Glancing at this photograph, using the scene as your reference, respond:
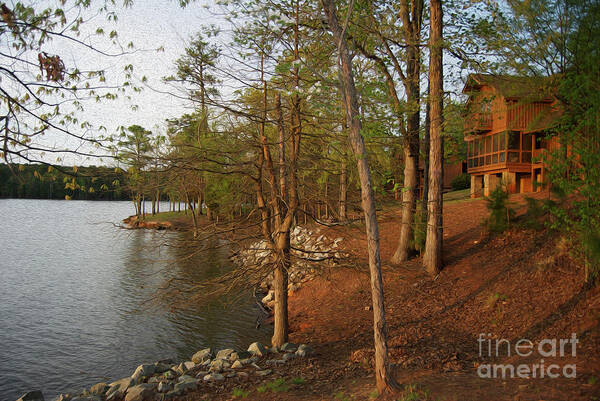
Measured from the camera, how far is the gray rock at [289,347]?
29.7 ft

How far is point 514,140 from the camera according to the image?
2291cm

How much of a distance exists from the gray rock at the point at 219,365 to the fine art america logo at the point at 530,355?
16.1 ft

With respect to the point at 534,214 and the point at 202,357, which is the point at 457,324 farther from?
the point at 202,357

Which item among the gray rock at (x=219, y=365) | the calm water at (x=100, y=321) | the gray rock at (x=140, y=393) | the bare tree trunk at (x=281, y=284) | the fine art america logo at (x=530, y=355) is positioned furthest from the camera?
the calm water at (x=100, y=321)

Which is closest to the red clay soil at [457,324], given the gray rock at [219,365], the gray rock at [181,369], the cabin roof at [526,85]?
the gray rock at [219,365]

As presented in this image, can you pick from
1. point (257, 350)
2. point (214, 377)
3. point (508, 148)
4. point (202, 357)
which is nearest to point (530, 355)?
point (257, 350)

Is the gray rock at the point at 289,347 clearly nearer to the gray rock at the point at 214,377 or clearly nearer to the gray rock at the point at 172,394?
the gray rock at the point at 214,377

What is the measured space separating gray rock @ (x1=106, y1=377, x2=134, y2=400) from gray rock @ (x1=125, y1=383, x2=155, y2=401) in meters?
0.24

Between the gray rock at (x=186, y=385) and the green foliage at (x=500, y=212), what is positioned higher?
the green foliage at (x=500, y=212)

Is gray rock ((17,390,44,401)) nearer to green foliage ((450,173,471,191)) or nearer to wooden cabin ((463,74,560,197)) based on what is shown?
wooden cabin ((463,74,560,197))

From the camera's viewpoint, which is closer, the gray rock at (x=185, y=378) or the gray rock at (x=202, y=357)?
the gray rock at (x=185, y=378)

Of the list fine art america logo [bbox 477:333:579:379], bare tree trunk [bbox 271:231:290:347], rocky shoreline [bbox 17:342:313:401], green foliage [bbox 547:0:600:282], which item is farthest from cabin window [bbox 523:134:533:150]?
rocky shoreline [bbox 17:342:313:401]

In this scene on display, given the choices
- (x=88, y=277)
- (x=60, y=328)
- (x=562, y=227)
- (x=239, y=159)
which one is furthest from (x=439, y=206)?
(x=88, y=277)

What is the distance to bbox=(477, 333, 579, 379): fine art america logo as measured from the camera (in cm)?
579
